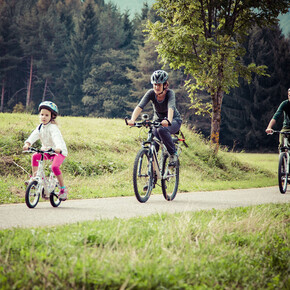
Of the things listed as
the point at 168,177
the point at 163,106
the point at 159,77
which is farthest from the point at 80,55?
the point at 168,177

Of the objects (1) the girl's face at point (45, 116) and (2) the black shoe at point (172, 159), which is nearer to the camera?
(1) the girl's face at point (45, 116)

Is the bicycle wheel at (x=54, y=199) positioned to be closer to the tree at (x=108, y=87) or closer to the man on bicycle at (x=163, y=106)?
the man on bicycle at (x=163, y=106)

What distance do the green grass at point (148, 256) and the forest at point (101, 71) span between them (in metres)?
40.2

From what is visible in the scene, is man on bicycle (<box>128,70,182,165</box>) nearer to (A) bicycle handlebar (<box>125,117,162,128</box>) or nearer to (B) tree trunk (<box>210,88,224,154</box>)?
(A) bicycle handlebar (<box>125,117,162,128</box>)

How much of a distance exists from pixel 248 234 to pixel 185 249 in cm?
113

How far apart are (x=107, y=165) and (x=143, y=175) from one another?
17.3 feet

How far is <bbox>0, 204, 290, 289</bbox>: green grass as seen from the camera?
282cm

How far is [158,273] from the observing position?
2.92 meters

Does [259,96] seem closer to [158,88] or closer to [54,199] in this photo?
[158,88]

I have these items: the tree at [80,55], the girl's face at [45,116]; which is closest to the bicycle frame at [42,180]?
the girl's face at [45,116]

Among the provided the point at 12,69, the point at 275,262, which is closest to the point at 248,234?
the point at 275,262

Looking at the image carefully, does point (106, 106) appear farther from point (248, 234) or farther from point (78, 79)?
point (248, 234)

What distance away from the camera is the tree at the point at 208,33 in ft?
51.6

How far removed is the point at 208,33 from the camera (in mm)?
17094
